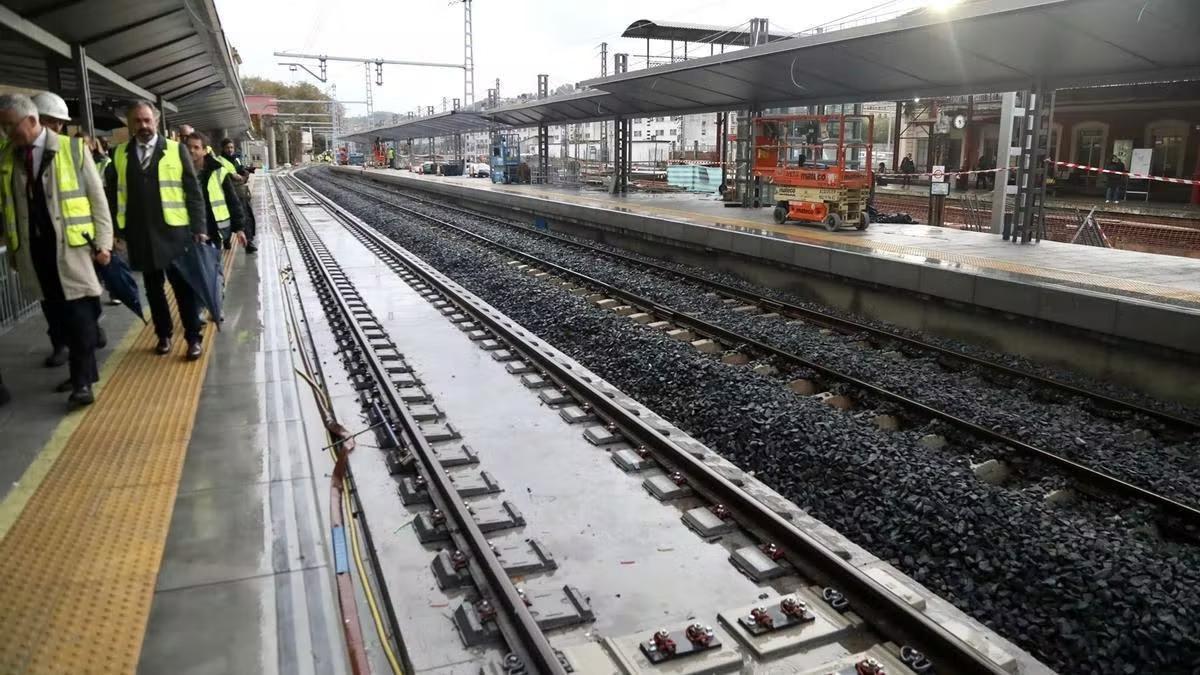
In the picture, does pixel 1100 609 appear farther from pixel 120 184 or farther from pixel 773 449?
pixel 120 184

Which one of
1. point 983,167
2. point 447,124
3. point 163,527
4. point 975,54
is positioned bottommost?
point 163,527

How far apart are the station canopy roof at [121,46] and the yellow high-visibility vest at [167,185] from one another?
1750mm

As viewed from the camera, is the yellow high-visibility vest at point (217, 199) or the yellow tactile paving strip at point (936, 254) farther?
the yellow tactile paving strip at point (936, 254)

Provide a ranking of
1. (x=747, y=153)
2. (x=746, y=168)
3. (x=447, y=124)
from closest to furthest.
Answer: (x=746, y=168) < (x=747, y=153) < (x=447, y=124)

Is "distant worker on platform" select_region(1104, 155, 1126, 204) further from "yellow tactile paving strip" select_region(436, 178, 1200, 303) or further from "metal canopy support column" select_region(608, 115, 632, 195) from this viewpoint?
"yellow tactile paving strip" select_region(436, 178, 1200, 303)

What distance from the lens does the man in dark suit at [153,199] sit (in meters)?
5.89

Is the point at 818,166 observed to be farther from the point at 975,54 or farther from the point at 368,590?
the point at 368,590

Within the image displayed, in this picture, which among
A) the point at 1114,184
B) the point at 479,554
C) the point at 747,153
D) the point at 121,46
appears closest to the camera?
the point at 479,554

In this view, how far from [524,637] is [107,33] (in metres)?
8.60

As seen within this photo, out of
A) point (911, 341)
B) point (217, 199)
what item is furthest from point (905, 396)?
point (217, 199)

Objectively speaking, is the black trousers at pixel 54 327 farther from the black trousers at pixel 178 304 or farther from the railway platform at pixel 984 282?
the railway platform at pixel 984 282

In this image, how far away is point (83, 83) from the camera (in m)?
8.80

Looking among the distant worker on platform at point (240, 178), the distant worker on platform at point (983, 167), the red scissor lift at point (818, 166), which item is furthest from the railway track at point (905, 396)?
the distant worker on platform at point (983, 167)

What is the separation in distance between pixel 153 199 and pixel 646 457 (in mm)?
4004
